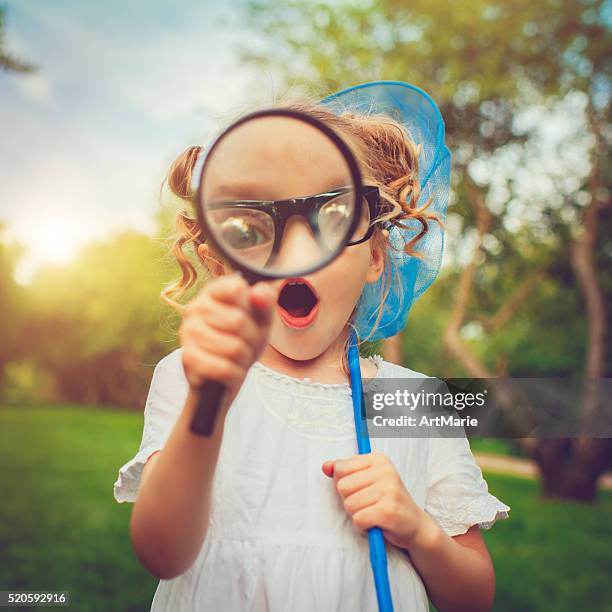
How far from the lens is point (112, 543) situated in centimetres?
679

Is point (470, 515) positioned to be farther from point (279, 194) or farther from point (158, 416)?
point (279, 194)

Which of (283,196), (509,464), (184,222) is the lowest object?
(283,196)

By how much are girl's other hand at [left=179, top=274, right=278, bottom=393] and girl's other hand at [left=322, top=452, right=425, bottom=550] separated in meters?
0.63

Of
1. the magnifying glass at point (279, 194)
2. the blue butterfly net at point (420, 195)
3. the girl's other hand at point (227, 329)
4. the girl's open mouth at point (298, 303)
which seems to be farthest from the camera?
the blue butterfly net at point (420, 195)

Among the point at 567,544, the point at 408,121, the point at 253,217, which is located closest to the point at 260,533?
the point at 253,217

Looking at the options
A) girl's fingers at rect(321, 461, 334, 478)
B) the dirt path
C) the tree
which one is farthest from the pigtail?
the dirt path

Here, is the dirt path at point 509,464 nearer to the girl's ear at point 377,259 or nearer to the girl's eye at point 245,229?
the girl's ear at point 377,259

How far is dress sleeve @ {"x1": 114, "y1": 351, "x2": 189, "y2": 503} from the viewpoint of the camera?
5.22 ft

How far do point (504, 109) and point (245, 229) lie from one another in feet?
36.2

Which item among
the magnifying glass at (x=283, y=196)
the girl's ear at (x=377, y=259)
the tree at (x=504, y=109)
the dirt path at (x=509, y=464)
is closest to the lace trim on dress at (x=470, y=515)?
the magnifying glass at (x=283, y=196)

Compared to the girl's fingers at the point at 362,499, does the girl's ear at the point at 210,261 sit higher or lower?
higher

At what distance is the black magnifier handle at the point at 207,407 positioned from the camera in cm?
107

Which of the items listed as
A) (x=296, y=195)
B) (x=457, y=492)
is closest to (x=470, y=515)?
(x=457, y=492)

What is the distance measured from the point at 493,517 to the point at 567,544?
7.30 m
